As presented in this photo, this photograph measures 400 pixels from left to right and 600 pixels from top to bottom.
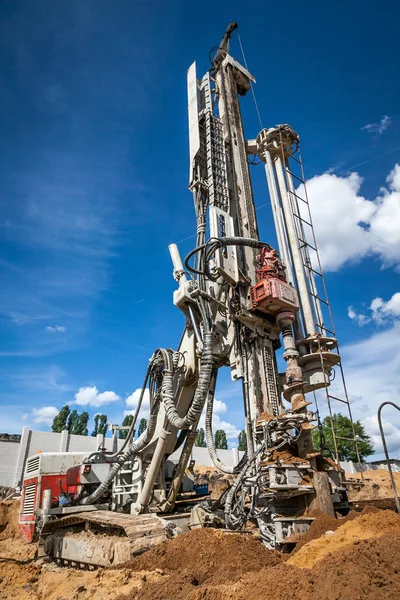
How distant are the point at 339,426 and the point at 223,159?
3636 centimetres

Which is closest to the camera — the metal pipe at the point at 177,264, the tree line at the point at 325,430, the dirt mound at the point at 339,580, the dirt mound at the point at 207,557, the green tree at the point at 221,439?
the dirt mound at the point at 339,580

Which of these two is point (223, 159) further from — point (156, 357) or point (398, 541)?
point (398, 541)

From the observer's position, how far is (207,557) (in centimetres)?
554

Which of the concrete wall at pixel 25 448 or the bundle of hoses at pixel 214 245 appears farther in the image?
the concrete wall at pixel 25 448

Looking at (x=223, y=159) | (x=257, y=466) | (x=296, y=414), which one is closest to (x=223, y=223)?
(x=223, y=159)

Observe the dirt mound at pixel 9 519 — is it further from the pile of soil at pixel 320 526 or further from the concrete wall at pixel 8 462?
the pile of soil at pixel 320 526

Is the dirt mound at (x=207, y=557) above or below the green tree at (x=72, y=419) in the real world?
below

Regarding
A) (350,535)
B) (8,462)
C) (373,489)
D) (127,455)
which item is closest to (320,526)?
(350,535)

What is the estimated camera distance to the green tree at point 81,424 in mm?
45938

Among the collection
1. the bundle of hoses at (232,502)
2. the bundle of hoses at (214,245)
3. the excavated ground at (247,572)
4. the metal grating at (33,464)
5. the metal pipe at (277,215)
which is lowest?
the excavated ground at (247,572)

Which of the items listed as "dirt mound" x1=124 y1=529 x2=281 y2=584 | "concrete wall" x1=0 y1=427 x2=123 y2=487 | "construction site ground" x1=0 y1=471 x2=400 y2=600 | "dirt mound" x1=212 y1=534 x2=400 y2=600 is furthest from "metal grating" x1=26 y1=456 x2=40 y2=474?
"concrete wall" x1=0 y1=427 x2=123 y2=487

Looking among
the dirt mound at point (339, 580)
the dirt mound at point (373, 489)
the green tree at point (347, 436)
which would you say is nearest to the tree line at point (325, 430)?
the green tree at point (347, 436)

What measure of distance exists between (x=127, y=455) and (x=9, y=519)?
940 cm

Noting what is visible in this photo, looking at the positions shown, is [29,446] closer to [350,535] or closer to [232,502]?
[232,502]
